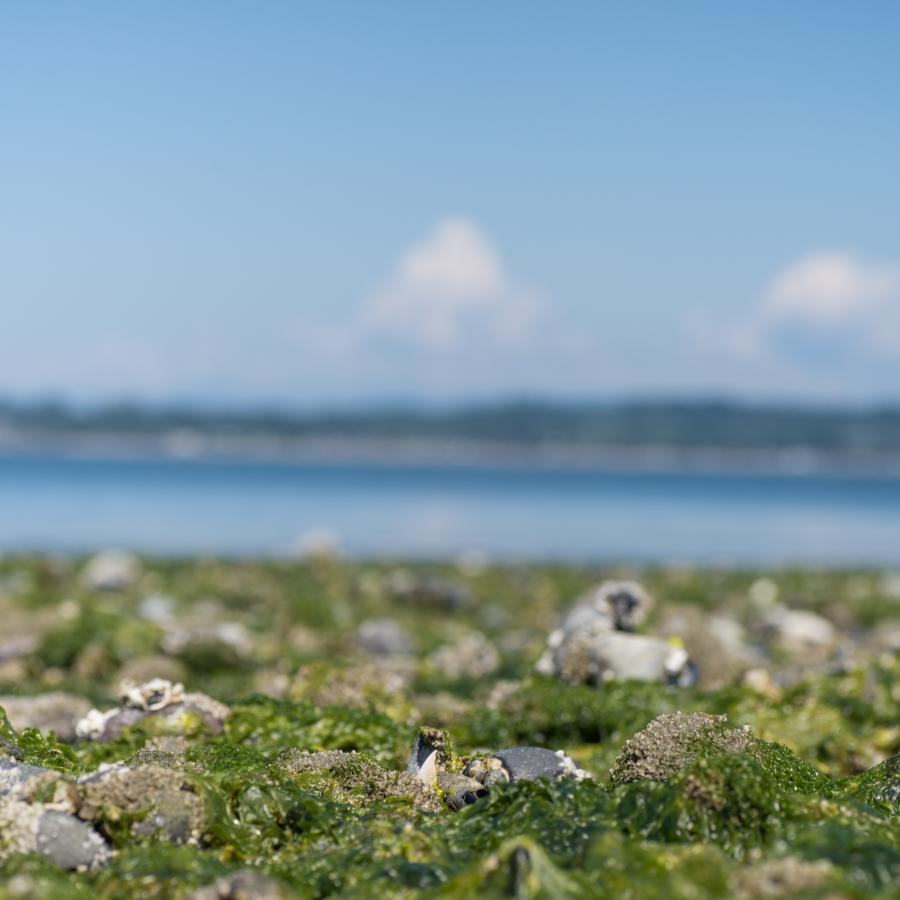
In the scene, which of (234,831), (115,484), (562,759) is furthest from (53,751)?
(115,484)

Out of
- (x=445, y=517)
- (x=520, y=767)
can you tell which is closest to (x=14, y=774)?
(x=520, y=767)

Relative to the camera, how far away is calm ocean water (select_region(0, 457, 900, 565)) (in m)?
53.4

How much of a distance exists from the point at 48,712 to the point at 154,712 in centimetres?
196

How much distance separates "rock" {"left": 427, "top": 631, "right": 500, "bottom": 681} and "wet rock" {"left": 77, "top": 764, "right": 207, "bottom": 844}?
8.72m

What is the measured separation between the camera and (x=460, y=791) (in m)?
8.66

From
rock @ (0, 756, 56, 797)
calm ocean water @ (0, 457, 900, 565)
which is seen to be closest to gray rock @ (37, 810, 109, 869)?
rock @ (0, 756, 56, 797)

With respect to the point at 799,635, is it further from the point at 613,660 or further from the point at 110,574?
the point at 110,574

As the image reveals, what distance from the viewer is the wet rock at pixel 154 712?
11477 mm

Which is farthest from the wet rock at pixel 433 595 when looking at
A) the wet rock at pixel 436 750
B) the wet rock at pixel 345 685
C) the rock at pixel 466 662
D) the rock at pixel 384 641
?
the wet rock at pixel 436 750

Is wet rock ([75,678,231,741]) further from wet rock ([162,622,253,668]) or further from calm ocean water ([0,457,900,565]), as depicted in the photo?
calm ocean water ([0,457,900,565])

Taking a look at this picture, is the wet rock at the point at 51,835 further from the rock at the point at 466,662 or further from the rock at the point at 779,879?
the rock at the point at 466,662

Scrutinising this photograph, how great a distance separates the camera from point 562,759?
920cm

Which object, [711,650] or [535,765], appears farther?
[711,650]

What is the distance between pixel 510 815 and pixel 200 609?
50.0 ft
